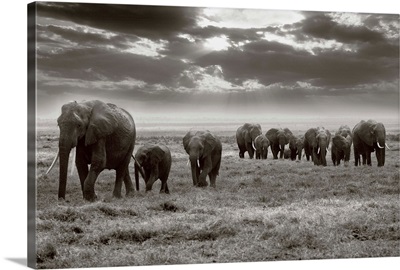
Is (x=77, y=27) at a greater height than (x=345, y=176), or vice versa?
(x=77, y=27)

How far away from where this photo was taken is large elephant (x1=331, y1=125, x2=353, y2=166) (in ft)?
48.5

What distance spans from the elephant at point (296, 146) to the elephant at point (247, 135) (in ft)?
2.18

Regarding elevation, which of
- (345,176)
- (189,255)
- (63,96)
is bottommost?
(189,255)

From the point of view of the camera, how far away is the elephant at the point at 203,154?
559 inches

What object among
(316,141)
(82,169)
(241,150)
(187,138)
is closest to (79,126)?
(82,169)

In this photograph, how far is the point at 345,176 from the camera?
598 inches

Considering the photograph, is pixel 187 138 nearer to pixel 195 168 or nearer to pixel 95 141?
pixel 195 168

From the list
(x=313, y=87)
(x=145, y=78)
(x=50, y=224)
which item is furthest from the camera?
(x=313, y=87)

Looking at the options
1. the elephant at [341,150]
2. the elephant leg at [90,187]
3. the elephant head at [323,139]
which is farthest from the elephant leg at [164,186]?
the elephant at [341,150]

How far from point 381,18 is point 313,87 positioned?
146cm

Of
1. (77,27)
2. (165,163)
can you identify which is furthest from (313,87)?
(77,27)

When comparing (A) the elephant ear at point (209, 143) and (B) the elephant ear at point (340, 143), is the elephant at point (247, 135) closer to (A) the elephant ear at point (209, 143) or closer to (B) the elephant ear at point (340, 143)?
(A) the elephant ear at point (209, 143)

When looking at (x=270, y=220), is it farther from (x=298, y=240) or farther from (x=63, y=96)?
(x=63, y=96)

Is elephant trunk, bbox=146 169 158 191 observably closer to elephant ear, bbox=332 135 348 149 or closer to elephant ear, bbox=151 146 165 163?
elephant ear, bbox=151 146 165 163
